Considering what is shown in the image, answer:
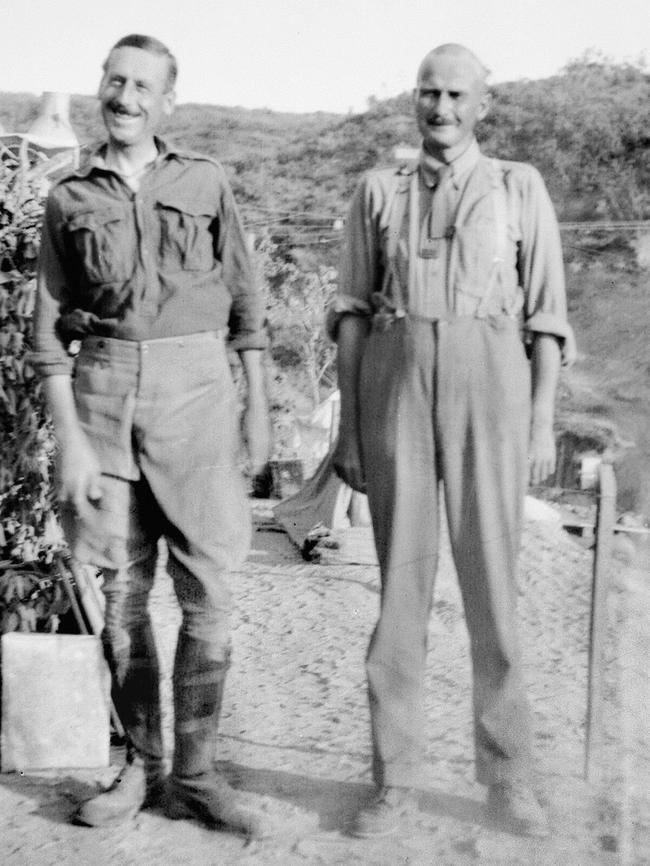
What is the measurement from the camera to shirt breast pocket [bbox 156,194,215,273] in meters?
2.99

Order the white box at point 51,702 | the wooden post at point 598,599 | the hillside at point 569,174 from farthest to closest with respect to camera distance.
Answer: the hillside at point 569,174 → the white box at point 51,702 → the wooden post at point 598,599

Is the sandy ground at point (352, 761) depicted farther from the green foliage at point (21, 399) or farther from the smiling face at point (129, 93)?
the smiling face at point (129, 93)

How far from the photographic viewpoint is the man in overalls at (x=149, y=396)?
9.81 feet

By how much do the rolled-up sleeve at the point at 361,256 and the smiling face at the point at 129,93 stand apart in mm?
597

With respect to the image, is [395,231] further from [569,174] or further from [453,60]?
[569,174]

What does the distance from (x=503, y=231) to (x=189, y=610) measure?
4.26ft

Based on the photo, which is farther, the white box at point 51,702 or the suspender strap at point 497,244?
the white box at point 51,702

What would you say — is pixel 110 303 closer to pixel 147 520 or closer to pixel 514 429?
pixel 147 520

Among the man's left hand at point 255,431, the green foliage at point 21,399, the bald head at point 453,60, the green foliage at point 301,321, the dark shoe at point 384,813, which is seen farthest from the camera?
the green foliage at point 301,321

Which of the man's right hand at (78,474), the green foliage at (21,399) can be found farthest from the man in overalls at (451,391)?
the green foliage at (21,399)

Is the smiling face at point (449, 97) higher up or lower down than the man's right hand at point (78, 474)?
higher up

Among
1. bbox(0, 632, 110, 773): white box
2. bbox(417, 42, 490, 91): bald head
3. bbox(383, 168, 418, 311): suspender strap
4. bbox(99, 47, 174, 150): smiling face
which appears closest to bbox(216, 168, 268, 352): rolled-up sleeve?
bbox(99, 47, 174, 150): smiling face

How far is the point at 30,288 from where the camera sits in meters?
3.70

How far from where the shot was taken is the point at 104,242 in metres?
2.96
